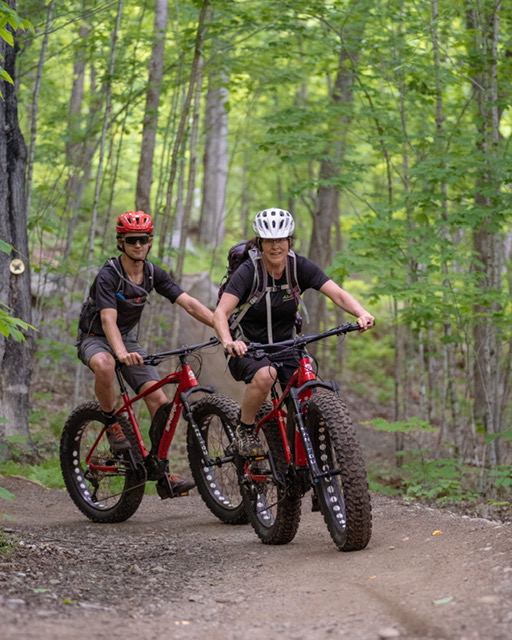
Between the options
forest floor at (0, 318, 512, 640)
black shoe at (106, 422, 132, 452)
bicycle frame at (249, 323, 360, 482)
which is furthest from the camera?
black shoe at (106, 422, 132, 452)

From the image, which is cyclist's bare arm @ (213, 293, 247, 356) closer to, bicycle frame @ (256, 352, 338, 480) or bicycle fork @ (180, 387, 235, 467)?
bicycle frame @ (256, 352, 338, 480)

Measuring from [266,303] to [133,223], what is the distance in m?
1.51

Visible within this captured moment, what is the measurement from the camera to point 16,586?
429cm

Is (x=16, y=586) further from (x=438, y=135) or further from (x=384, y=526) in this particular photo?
(x=438, y=135)

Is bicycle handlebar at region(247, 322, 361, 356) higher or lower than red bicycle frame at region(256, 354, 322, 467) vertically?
higher

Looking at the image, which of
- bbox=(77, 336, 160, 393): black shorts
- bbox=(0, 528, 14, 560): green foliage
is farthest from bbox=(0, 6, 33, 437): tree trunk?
bbox=(0, 528, 14, 560): green foliage

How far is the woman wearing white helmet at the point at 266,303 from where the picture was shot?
565cm

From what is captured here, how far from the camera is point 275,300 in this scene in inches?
230

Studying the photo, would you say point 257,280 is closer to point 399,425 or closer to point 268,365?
point 268,365

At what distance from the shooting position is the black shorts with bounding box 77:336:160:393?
6805 millimetres

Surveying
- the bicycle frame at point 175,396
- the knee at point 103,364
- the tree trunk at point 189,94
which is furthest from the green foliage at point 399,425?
the tree trunk at point 189,94

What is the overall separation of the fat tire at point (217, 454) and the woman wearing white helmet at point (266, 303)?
53cm

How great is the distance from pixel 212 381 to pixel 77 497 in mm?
5897

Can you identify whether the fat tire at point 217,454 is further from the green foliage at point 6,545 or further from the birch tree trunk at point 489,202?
the birch tree trunk at point 489,202
